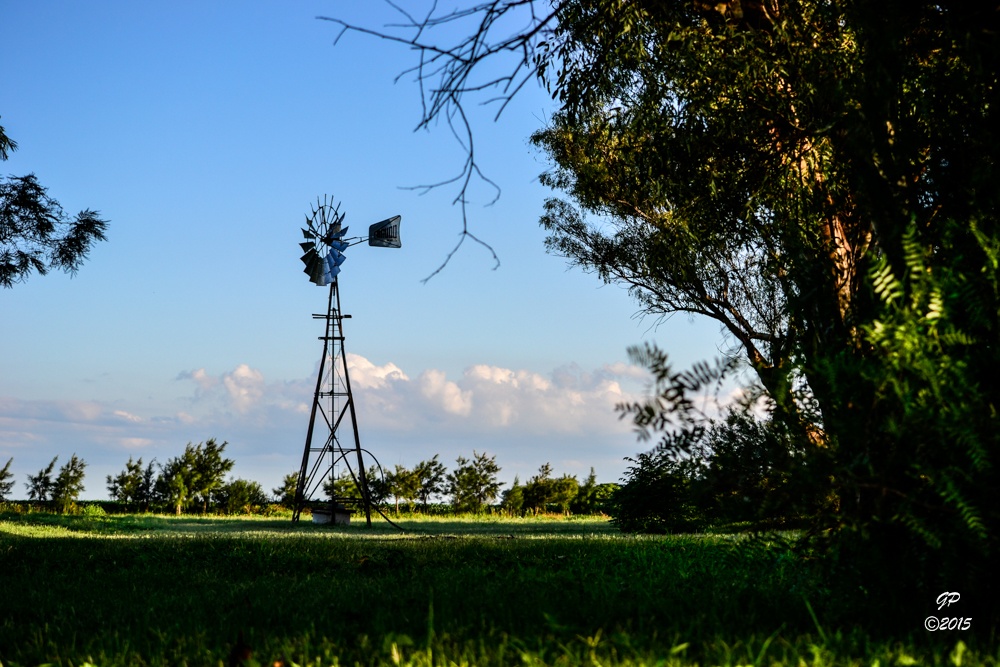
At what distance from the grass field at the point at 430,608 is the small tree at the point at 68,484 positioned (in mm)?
11447

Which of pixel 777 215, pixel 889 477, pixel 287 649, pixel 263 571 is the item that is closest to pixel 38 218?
pixel 263 571

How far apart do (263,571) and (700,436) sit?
4.65 metres

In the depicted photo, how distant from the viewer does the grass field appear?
353cm

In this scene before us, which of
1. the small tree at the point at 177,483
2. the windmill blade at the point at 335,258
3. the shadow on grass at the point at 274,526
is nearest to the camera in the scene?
the shadow on grass at the point at 274,526

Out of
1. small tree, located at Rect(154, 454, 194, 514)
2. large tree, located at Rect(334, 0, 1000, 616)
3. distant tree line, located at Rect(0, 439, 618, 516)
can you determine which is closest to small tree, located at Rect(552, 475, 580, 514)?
distant tree line, located at Rect(0, 439, 618, 516)

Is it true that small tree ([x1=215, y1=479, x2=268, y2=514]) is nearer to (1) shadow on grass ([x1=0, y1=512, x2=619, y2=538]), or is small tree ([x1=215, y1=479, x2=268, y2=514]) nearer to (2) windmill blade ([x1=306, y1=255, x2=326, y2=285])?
(1) shadow on grass ([x1=0, y1=512, x2=619, y2=538])

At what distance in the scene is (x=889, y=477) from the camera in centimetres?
361

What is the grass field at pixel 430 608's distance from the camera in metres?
3.53

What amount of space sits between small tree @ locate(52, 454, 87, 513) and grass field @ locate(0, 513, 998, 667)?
37.6ft

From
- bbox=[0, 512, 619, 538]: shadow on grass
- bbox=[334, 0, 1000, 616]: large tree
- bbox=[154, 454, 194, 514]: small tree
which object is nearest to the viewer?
bbox=[334, 0, 1000, 616]: large tree

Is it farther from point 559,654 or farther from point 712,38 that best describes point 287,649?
point 712,38

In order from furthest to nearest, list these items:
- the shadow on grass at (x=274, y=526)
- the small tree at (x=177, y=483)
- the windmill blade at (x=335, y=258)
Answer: the small tree at (x=177, y=483) < the windmill blade at (x=335, y=258) < the shadow on grass at (x=274, y=526)

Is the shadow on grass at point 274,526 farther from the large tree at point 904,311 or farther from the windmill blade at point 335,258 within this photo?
the large tree at point 904,311

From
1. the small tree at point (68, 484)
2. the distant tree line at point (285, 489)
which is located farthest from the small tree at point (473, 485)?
the small tree at point (68, 484)
